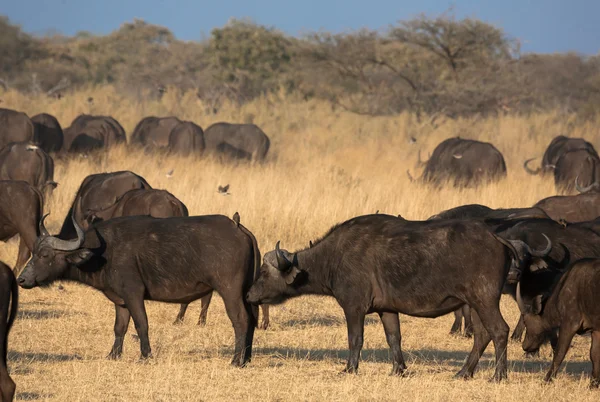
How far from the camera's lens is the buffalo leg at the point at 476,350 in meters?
8.38

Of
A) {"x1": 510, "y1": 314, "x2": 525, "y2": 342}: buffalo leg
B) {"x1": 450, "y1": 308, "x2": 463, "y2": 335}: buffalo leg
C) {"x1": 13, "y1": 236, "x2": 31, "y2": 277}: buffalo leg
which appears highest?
{"x1": 510, "y1": 314, "x2": 525, "y2": 342}: buffalo leg

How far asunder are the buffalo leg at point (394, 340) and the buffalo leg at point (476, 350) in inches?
19.0

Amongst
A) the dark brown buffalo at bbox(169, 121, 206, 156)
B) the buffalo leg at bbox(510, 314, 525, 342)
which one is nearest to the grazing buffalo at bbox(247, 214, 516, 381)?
the buffalo leg at bbox(510, 314, 525, 342)

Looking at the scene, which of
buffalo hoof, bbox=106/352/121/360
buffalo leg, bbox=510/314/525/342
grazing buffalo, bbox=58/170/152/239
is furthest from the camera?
grazing buffalo, bbox=58/170/152/239

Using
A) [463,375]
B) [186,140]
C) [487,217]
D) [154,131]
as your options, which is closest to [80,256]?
[463,375]

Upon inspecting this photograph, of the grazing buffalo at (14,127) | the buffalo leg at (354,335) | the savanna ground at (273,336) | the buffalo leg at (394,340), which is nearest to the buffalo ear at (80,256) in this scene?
the savanna ground at (273,336)

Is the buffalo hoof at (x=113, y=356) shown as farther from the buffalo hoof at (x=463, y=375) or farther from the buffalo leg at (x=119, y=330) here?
the buffalo hoof at (x=463, y=375)

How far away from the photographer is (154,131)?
26.5m

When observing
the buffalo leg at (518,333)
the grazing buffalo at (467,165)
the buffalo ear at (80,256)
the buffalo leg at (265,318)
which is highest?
the grazing buffalo at (467,165)

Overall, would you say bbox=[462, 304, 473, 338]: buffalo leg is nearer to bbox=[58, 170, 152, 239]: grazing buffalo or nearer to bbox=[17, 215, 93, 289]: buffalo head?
bbox=[17, 215, 93, 289]: buffalo head

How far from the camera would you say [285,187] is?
18.8 metres

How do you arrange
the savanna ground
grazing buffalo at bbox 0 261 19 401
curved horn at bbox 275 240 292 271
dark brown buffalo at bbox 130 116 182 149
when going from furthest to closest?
dark brown buffalo at bbox 130 116 182 149
curved horn at bbox 275 240 292 271
the savanna ground
grazing buffalo at bbox 0 261 19 401

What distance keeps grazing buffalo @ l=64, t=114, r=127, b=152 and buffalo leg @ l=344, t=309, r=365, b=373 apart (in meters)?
15.7

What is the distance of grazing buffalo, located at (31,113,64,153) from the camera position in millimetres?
22828
